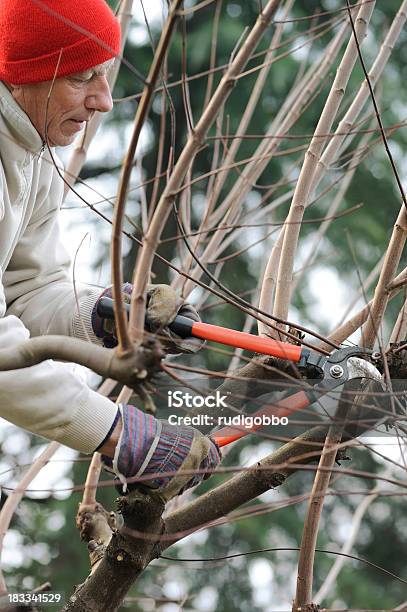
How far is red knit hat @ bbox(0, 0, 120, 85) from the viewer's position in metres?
1.88

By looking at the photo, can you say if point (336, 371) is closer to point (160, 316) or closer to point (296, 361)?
point (296, 361)

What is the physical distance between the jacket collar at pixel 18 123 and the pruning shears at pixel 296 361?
36 centimetres

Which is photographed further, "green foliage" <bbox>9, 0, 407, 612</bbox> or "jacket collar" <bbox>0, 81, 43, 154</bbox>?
"green foliage" <bbox>9, 0, 407, 612</bbox>

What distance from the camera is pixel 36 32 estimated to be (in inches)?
75.1

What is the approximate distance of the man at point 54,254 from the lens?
165cm

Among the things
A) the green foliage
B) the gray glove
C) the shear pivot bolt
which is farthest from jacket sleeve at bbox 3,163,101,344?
the green foliage

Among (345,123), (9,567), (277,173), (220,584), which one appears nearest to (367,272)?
(277,173)

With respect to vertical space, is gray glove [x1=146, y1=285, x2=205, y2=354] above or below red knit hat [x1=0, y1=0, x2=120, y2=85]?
below

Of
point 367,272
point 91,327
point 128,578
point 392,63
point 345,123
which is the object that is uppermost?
point 392,63

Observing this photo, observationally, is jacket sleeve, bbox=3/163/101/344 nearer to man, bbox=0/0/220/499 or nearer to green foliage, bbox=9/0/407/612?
man, bbox=0/0/220/499

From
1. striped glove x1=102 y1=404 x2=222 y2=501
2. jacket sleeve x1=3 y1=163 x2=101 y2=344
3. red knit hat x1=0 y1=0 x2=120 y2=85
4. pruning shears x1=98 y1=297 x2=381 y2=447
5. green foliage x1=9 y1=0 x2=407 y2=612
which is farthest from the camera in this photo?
green foliage x1=9 y1=0 x2=407 y2=612

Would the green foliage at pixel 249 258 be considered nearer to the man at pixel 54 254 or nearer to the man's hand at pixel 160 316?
the man at pixel 54 254

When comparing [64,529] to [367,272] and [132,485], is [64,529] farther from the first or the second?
[132,485]

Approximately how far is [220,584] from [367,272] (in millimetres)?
2037
